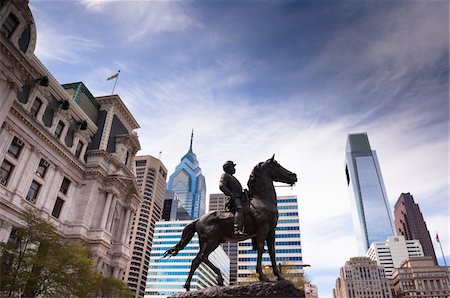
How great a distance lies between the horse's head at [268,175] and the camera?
30.7 ft

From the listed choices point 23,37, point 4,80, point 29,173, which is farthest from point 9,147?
point 23,37

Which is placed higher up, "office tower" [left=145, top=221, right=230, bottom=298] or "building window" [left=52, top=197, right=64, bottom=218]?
"office tower" [left=145, top=221, right=230, bottom=298]

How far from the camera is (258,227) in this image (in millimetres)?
8781

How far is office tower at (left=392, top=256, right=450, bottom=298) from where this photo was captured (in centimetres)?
12544

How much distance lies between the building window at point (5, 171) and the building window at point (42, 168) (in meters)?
3.83

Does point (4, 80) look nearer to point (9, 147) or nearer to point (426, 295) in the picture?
point (9, 147)

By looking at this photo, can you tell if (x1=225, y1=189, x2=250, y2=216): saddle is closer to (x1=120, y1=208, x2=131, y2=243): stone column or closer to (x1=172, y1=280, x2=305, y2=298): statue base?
(x1=172, y1=280, x2=305, y2=298): statue base

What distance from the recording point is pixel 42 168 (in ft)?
110

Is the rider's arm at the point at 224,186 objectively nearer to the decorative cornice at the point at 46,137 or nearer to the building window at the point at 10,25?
the building window at the point at 10,25

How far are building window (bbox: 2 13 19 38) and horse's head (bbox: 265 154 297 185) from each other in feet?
93.9

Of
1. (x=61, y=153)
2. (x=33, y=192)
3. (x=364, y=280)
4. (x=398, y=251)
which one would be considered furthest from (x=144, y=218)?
(x=398, y=251)

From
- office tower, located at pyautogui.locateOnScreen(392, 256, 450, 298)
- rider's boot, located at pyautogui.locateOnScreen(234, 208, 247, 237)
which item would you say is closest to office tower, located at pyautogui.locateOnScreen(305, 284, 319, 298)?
rider's boot, located at pyautogui.locateOnScreen(234, 208, 247, 237)

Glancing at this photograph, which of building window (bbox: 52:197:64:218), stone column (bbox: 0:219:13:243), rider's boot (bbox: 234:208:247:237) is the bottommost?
rider's boot (bbox: 234:208:247:237)

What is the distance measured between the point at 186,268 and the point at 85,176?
76097 mm
